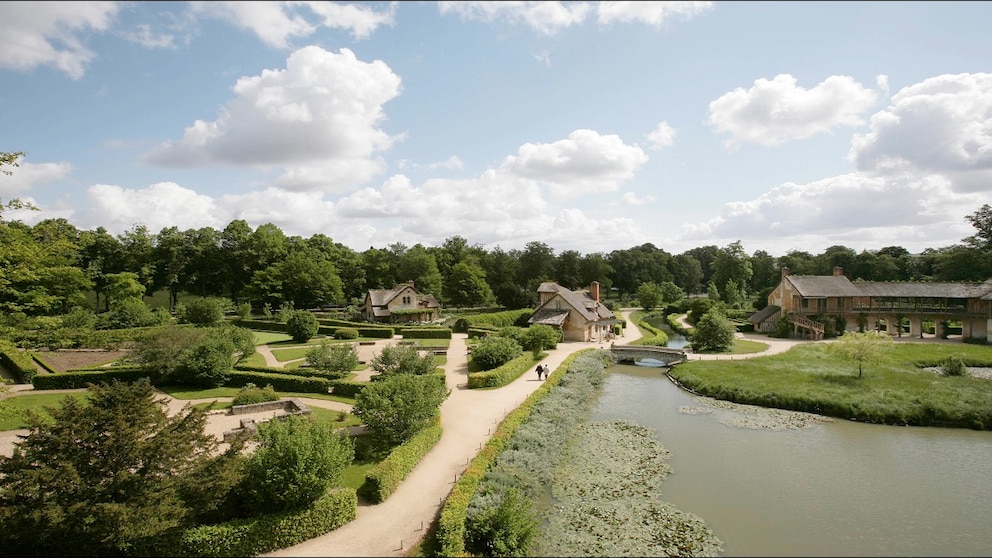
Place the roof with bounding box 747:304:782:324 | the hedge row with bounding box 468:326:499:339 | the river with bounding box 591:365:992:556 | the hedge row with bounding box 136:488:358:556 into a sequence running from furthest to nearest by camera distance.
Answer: the roof with bounding box 747:304:782:324 → the hedge row with bounding box 468:326:499:339 → the river with bounding box 591:365:992:556 → the hedge row with bounding box 136:488:358:556

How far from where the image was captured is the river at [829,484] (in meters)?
13.7

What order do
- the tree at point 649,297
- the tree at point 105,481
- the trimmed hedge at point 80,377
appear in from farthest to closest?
the tree at point 649,297 → the trimmed hedge at point 80,377 → the tree at point 105,481

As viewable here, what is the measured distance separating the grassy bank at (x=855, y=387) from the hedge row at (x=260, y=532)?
76.3ft

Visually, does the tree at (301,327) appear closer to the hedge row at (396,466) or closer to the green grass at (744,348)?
the hedge row at (396,466)

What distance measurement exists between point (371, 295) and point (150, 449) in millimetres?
53639

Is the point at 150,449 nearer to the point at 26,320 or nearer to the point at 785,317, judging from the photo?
the point at 26,320

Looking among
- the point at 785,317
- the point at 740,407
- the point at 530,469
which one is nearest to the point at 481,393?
the point at 530,469

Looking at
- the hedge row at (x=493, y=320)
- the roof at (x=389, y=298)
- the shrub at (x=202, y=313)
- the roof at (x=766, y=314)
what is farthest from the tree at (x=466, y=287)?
the roof at (x=766, y=314)

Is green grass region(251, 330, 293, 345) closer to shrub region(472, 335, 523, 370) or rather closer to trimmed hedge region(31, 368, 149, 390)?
trimmed hedge region(31, 368, 149, 390)

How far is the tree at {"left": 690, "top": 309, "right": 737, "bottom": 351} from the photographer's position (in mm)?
41500

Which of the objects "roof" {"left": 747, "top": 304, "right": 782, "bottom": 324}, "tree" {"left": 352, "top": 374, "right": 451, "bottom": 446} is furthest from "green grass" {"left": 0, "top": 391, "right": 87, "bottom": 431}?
"roof" {"left": 747, "top": 304, "right": 782, "bottom": 324}

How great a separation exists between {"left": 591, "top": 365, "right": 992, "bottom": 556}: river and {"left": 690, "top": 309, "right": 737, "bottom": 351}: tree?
15929mm

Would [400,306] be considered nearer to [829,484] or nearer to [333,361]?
[333,361]

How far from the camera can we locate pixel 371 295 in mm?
65500
